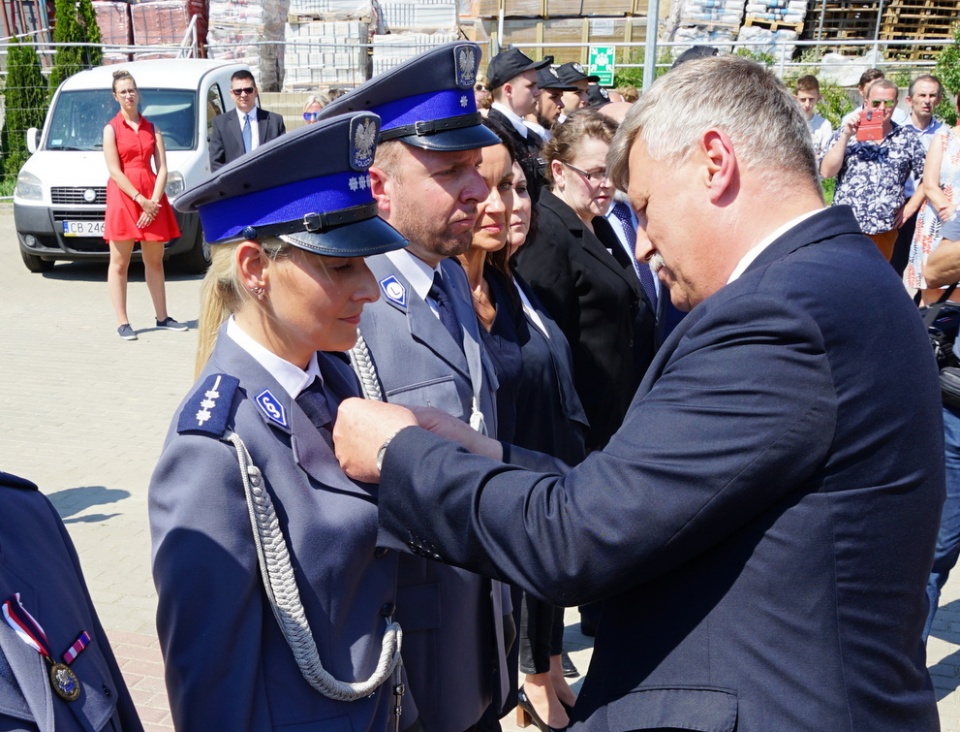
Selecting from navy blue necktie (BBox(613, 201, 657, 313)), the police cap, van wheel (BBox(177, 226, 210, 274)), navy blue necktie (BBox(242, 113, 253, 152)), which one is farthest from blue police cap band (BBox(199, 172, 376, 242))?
van wheel (BBox(177, 226, 210, 274))

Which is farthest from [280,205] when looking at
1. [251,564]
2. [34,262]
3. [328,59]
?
[328,59]

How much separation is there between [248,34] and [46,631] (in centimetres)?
2055

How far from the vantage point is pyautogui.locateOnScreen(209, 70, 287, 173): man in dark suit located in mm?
10709

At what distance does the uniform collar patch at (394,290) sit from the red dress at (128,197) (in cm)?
677

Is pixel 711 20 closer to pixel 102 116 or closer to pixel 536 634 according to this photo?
pixel 102 116

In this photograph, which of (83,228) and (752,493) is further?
(83,228)

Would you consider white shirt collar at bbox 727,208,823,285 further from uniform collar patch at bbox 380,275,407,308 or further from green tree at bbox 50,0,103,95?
green tree at bbox 50,0,103,95

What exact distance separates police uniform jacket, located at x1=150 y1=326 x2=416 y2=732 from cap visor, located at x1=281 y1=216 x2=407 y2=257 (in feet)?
0.80

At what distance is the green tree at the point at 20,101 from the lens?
15727mm

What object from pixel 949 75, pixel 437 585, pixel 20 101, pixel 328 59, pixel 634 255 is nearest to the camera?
pixel 437 585

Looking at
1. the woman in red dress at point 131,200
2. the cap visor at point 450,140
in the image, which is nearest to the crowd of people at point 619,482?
the cap visor at point 450,140

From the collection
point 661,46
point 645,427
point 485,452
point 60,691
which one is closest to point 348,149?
point 485,452

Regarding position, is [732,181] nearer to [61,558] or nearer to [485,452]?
[485,452]

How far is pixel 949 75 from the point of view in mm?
16844
